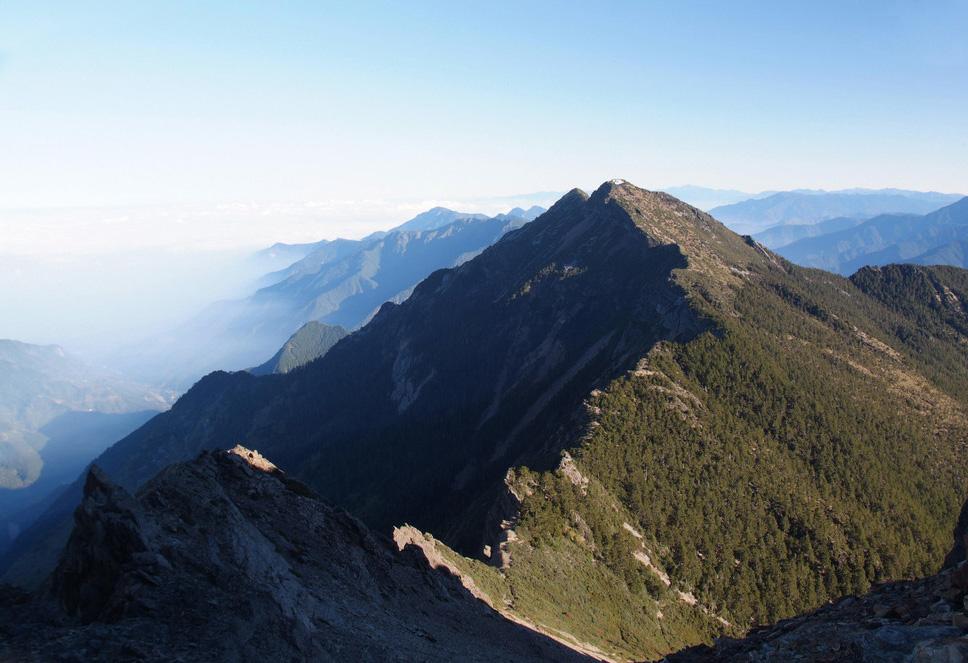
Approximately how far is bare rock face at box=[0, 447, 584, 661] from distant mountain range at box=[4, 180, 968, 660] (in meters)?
0.20

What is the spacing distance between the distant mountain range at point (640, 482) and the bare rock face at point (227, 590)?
20 cm

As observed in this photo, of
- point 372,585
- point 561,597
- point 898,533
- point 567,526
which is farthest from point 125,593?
point 898,533

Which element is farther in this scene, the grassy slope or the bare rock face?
the grassy slope

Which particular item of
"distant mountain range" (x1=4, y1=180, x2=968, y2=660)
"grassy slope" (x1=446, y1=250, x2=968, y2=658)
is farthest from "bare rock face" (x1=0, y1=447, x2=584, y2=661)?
"grassy slope" (x1=446, y1=250, x2=968, y2=658)

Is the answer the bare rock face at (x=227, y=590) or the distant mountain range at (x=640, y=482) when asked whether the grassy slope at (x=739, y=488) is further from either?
the bare rock face at (x=227, y=590)

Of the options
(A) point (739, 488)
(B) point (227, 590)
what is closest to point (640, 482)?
(A) point (739, 488)

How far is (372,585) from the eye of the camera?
42156 millimetres

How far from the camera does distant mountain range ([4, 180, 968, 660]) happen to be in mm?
32719

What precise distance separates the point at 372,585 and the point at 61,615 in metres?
21.5

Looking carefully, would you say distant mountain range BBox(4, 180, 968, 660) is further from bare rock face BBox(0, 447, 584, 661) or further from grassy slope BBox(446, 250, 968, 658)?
grassy slope BBox(446, 250, 968, 658)

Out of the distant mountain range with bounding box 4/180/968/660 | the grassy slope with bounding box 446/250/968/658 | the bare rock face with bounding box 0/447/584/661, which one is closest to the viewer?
the bare rock face with bounding box 0/447/584/661

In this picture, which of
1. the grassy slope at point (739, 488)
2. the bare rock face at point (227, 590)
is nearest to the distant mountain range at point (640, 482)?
the bare rock face at point (227, 590)

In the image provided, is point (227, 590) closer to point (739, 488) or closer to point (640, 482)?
point (640, 482)

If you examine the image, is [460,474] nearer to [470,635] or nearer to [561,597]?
[561,597]
